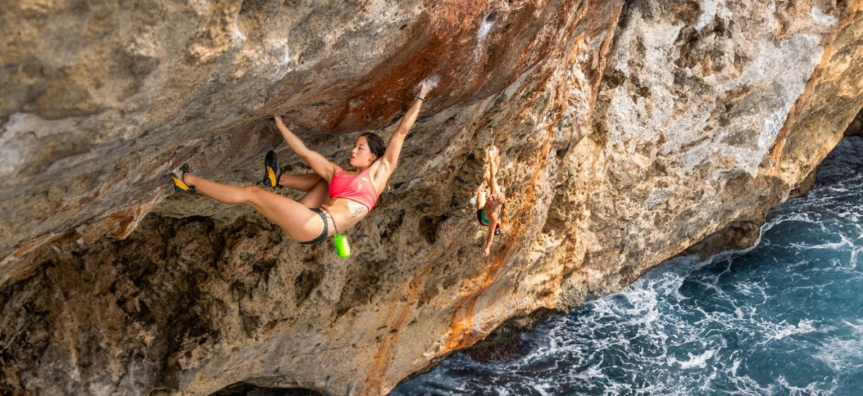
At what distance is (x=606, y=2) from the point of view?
336 inches

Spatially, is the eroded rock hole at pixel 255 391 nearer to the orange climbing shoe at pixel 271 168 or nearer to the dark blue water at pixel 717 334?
the dark blue water at pixel 717 334

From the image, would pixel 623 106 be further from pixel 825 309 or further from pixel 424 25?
pixel 424 25

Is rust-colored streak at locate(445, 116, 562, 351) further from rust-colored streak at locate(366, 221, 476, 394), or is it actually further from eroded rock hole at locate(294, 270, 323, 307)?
eroded rock hole at locate(294, 270, 323, 307)

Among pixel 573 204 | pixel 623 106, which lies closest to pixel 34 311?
pixel 573 204

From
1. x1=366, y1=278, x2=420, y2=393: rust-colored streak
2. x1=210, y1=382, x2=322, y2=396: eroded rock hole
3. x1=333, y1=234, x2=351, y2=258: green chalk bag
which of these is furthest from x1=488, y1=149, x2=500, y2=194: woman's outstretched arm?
x1=210, y1=382, x2=322, y2=396: eroded rock hole

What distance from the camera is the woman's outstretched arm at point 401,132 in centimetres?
561

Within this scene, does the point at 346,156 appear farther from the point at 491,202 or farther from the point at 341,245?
the point at 491,202

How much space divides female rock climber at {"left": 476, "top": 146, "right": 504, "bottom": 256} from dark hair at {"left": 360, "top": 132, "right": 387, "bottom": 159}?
1.97m

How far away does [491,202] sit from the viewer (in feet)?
25.5

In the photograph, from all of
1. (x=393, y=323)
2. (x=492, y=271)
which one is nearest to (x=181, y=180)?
(x=393, y=323)

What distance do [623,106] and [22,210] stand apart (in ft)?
27.4

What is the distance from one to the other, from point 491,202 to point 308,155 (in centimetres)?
277

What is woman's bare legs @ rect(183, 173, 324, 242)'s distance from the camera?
541cm

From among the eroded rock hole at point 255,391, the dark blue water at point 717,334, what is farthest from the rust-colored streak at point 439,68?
the dark blue water at point 717,334
